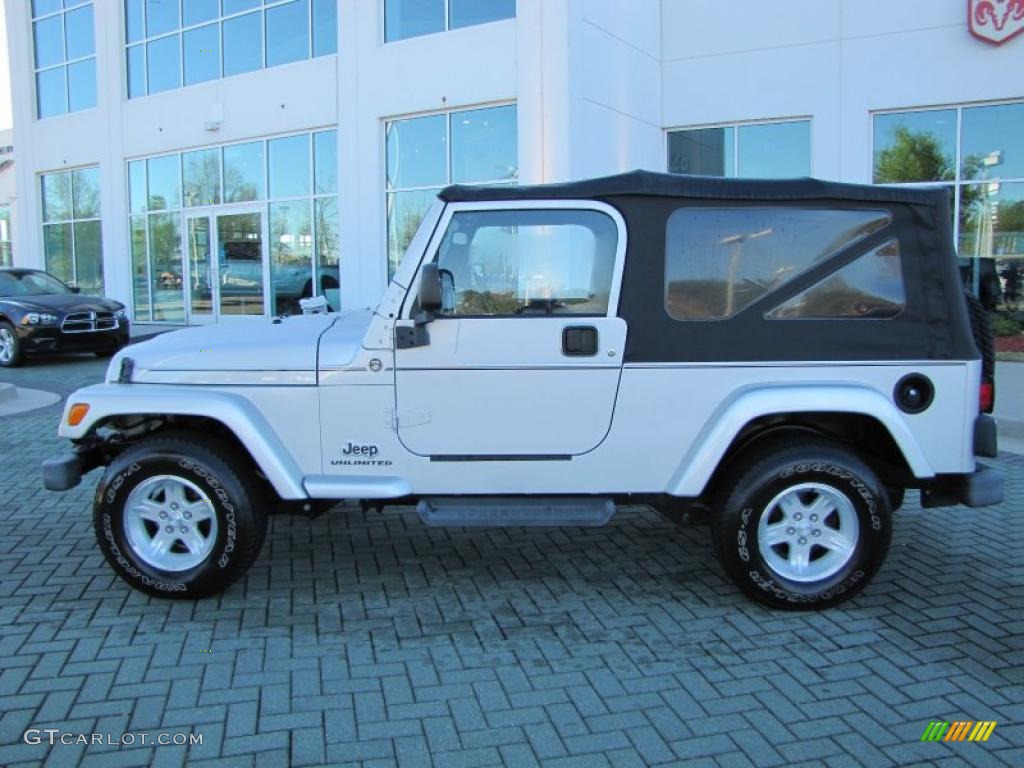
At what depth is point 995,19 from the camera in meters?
12.5

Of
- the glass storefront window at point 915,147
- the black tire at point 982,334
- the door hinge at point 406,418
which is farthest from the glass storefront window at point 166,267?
the black tire at point 982,334

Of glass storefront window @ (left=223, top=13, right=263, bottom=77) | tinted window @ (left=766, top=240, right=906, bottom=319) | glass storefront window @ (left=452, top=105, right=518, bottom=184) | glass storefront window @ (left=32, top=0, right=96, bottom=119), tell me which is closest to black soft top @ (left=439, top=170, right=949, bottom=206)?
tinted window @ (left=766, top=240, right=906, bottom=319)

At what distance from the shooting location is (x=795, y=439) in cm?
418

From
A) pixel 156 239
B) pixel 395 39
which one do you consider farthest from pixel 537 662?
pixel 156 239

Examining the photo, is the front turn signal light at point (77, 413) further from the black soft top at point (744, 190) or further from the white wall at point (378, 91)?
the white wall at point (378, 91)

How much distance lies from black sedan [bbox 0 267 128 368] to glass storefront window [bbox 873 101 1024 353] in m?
12.7

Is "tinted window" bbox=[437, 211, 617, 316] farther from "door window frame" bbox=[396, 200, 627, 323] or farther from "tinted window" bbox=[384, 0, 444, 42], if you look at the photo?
"tinted window" bbox=[384, 0, 444, 42]

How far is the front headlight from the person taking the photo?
44.0ft

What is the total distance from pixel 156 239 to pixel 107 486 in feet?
58.6

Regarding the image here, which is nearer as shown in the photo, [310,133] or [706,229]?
[706,229]

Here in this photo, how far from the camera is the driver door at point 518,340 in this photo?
4074 mm

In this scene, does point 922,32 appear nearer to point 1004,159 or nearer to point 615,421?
point 1004,159

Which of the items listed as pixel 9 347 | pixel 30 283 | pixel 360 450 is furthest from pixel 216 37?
pixel 360 450

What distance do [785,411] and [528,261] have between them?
4.61ft
